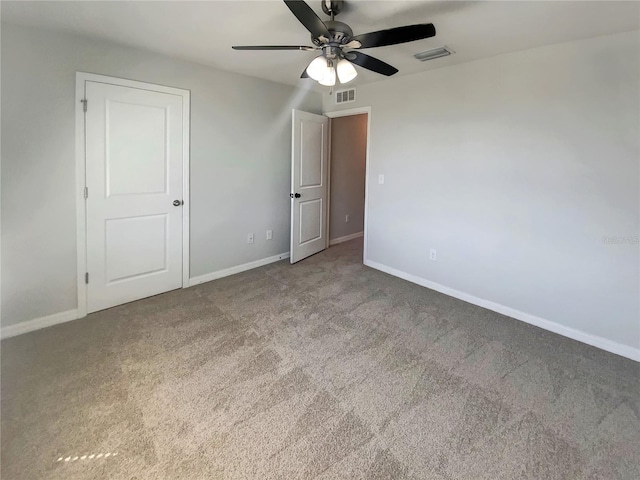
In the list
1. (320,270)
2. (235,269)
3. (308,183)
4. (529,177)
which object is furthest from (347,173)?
(529,177)

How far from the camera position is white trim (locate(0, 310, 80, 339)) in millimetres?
2440

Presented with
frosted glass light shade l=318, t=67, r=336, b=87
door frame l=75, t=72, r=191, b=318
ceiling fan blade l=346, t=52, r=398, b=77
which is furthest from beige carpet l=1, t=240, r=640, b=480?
ceiling fan blade l=346, t=52, r=398, b=77

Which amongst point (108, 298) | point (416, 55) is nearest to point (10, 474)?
point (108, 298)

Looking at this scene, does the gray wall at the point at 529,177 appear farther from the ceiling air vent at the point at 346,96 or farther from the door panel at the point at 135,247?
the door panel at the point at 135,247

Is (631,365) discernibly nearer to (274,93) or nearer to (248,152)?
(248,152)

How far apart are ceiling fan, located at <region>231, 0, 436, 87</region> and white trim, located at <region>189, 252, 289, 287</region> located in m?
2.36

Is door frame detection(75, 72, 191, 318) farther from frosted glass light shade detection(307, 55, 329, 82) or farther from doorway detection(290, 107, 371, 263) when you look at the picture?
frosted glass light shade detection(307, 55, 329, 82)

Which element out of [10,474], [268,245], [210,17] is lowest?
[10,474]

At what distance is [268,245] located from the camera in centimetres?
421

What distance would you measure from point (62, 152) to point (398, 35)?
8.48 feet

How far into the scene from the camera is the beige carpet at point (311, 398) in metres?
1.46

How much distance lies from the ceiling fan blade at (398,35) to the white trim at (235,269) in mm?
2728

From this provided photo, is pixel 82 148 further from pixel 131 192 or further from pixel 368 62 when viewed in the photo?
pixel 368 62

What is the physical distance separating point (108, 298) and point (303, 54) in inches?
109
